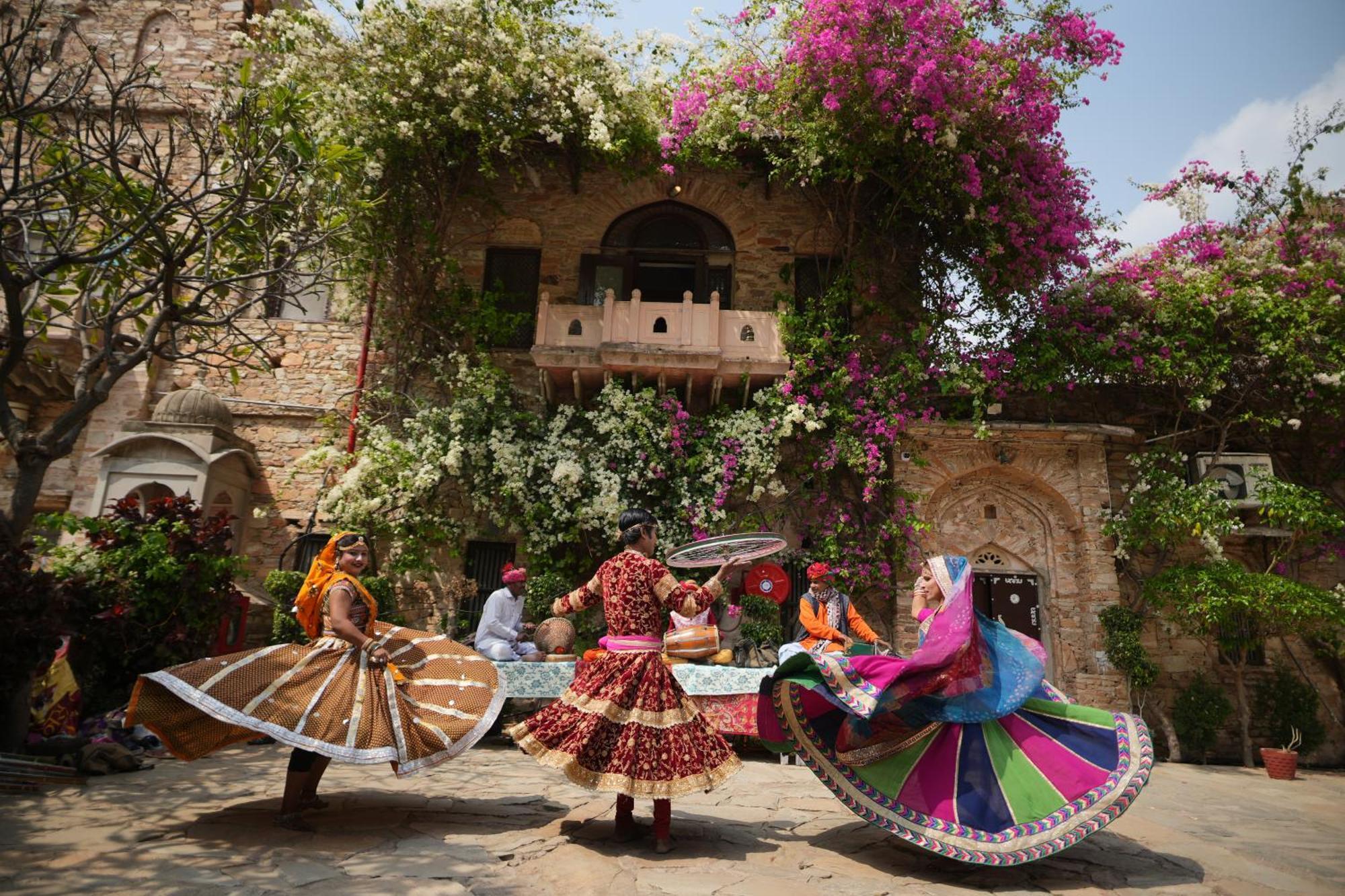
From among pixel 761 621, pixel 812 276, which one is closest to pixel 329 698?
pixel 761 621

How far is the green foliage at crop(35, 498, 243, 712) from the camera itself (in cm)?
604

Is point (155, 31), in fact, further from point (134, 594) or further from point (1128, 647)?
point (1128, 647)

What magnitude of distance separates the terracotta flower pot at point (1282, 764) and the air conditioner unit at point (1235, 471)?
3232 mm

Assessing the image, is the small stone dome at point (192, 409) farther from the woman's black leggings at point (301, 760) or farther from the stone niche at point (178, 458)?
the woman's black leggings at point (301, 760)

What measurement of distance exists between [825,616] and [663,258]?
19.9 feet

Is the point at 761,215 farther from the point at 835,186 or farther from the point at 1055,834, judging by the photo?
the point at 1055,834

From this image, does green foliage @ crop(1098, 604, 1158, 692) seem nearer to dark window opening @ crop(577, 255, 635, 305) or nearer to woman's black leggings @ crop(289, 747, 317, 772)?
dark window opening @ crop(577, 255, 635, 305)

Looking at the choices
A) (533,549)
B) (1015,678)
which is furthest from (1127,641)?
(533,549)

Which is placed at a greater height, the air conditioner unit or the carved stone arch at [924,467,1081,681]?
the air conditioner unit

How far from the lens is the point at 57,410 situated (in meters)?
10.6

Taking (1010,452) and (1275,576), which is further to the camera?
(1010,452)

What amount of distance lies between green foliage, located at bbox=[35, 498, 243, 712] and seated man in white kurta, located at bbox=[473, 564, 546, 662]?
8.08 feet

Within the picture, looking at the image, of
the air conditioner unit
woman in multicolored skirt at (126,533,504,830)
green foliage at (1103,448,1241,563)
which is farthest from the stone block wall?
woman in multicolored skirt at (126,533,504,830)

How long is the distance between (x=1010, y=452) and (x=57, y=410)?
13.4 metres
